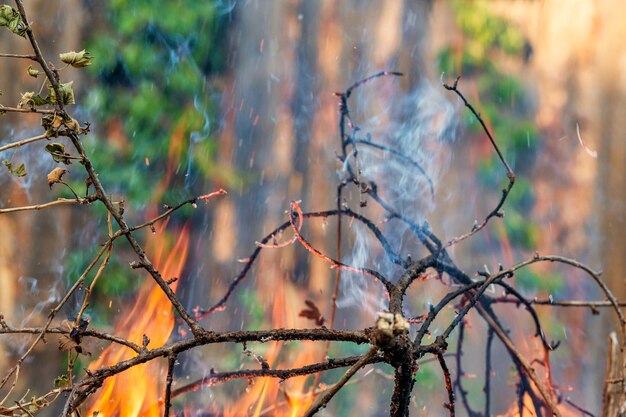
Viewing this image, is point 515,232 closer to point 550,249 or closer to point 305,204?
point 550,249

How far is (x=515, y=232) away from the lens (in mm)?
2584

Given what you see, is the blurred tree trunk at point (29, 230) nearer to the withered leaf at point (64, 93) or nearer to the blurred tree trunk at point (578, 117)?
the withered leaf at point (64, 93)

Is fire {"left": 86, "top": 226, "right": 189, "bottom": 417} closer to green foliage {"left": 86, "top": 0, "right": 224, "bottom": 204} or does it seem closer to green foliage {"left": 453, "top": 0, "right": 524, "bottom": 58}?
green foliage {"left": 86, "top": 0, "right": 224, "bottom": 204}

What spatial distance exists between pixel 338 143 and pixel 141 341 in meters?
1.14

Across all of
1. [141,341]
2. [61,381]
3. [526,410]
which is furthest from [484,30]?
[61,381]

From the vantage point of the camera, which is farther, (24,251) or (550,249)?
(550,249)

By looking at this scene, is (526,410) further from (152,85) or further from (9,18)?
(9,18)

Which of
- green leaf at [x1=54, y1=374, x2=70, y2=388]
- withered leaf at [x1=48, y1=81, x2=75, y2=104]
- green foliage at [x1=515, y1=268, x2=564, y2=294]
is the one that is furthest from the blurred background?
withered leaf at [x1=48, y1=81, x2=75, y2=104]

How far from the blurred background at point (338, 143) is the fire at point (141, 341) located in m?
0.04

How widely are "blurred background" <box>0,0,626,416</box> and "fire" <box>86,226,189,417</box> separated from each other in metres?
0.04

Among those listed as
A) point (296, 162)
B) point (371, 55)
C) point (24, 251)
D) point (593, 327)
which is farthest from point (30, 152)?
point (593, 327)

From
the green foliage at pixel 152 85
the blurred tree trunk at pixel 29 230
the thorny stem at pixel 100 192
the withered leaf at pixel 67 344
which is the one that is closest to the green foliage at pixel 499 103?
the green foliage at pixel 152 85

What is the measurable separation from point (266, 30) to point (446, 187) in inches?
41.1

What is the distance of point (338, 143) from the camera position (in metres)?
2.60
